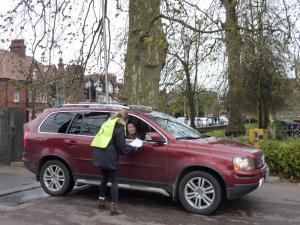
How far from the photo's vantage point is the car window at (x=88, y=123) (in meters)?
9.34

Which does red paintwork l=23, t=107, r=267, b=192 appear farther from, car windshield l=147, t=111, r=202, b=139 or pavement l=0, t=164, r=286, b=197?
pavement l=0, t=164, r=286, b=197

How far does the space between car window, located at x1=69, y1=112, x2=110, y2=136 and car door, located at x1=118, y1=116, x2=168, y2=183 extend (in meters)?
0.75

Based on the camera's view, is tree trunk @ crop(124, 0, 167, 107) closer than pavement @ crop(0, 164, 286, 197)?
No

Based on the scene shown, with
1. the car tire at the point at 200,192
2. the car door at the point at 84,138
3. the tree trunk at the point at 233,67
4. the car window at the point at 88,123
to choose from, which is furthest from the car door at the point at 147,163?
the tree trunk at the point at 233,67

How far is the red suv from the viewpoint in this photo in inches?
320

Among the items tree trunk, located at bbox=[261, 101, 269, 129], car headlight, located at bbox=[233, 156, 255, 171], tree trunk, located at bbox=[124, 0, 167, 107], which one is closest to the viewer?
car headlight, located at bbox=[233, 156, 255, 171]

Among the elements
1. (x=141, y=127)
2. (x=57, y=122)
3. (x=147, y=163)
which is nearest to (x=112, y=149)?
(x=147, y=163)

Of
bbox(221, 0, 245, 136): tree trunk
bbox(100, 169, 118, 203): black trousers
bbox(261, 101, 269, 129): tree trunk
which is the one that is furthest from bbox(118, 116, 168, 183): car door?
bbox(261, 101, 269, 129): tree trunk

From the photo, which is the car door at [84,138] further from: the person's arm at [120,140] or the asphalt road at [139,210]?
the person's arm at [120,140]

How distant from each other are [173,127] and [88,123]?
164 centimetres

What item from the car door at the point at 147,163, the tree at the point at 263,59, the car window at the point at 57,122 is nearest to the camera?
the car door at the point at 147,163

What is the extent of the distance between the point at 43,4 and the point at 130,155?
684 centimetres

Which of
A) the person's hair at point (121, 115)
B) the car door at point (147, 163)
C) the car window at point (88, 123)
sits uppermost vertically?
the person's hair at point (121, 115)

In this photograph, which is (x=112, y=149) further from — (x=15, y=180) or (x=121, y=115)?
(x=15, y=180)
